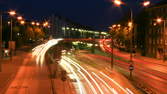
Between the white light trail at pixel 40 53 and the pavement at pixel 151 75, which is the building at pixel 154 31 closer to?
the pavement at pixel 151 75

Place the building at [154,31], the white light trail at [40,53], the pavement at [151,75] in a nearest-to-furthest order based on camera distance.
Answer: the pavement at [151,75] < the white light trail at [40,53] < the building at [154,31]

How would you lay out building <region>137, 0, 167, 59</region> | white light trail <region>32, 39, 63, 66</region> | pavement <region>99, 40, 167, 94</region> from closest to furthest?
pavement <region>99, 40, 167, 94</region>
white light trail <region>32, 39, 63, 66</region>
building <region>137, 0, 167, 59</region>

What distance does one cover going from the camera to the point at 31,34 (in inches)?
4678

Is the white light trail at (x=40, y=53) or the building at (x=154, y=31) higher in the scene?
the building at (x=154, y=31)

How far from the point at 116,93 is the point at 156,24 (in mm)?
52516

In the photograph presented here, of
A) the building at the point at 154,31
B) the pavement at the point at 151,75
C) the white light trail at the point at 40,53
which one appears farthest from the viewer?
the building at the point at 154,31

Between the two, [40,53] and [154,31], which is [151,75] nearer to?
[154,31]

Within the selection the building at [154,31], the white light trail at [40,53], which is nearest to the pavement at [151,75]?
the building at [154,31]

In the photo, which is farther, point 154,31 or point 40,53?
point 40,53

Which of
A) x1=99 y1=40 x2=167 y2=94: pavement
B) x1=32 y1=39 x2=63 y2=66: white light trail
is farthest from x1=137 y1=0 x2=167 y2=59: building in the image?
x1=32 y1=39 x2=63 y2=66: white light trail

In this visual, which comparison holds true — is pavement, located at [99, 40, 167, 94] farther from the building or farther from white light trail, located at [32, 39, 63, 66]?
white light trail, located at [32, 39, 63, 66]

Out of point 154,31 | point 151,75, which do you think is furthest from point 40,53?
point 151,75

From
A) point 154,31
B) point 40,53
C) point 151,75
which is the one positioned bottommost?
point 151,75

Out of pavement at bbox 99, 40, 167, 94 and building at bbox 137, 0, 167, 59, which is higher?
building at bbox 137, 0, 167, 59
